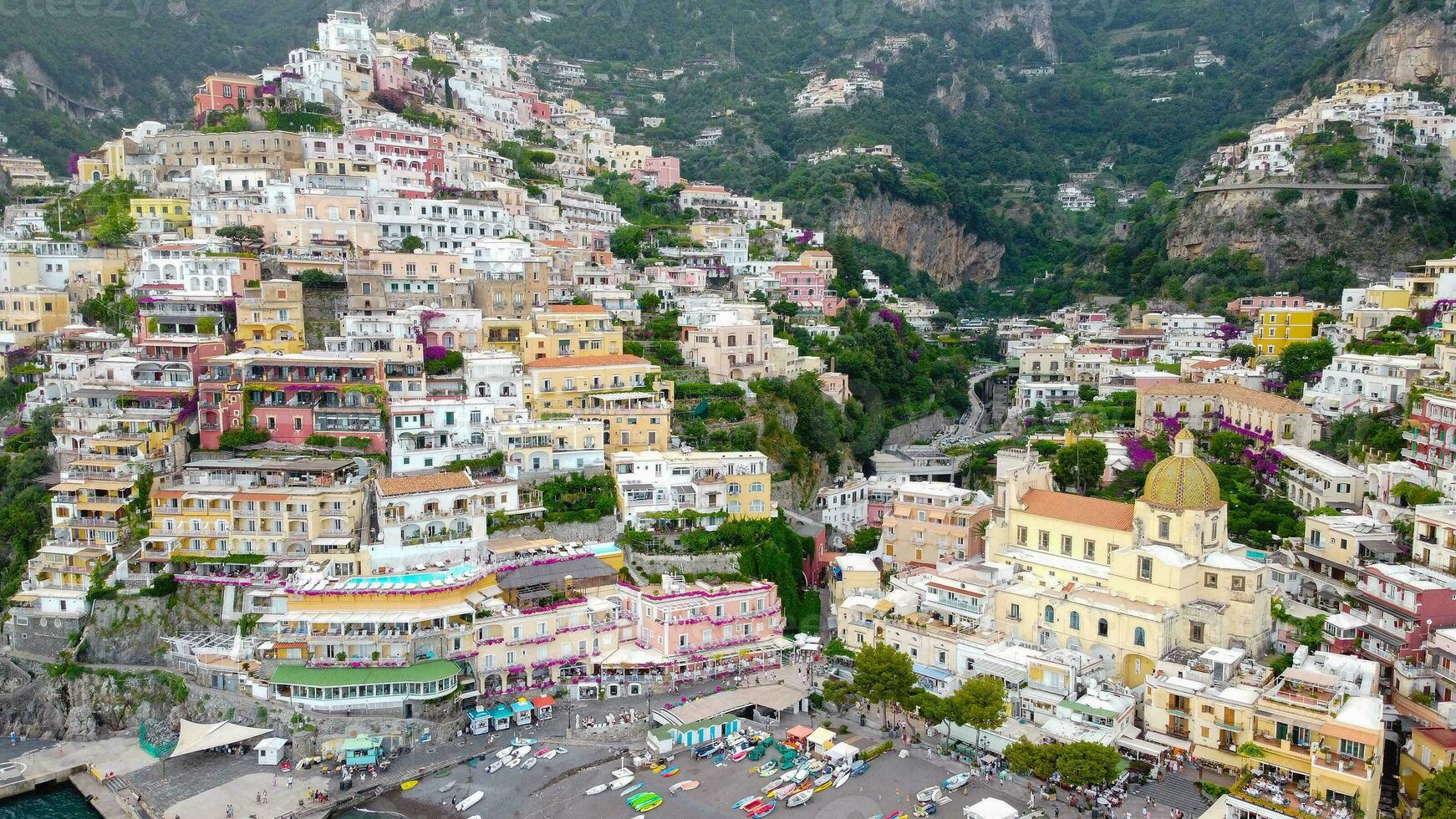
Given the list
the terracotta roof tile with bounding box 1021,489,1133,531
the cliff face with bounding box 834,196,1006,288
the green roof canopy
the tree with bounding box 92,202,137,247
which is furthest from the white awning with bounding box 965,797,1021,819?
the cliff face with bounding box 834,196,1006,288

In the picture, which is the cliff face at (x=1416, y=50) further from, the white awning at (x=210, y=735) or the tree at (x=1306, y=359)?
the white awning at (x=210, y=735)

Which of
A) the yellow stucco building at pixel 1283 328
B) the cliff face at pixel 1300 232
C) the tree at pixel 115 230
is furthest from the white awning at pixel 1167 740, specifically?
the cliff face at pixel 1300 232

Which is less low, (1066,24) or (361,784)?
(1066,24)

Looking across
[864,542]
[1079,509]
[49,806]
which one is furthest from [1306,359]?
[49,806]

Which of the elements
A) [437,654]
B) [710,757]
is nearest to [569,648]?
[437,654]

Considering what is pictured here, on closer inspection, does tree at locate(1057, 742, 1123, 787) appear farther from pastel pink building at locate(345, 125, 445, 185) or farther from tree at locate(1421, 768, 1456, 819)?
pastel pink building at locate(345, 125, 445, 185)

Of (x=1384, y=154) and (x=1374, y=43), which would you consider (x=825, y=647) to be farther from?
(x=1374, y=43)
